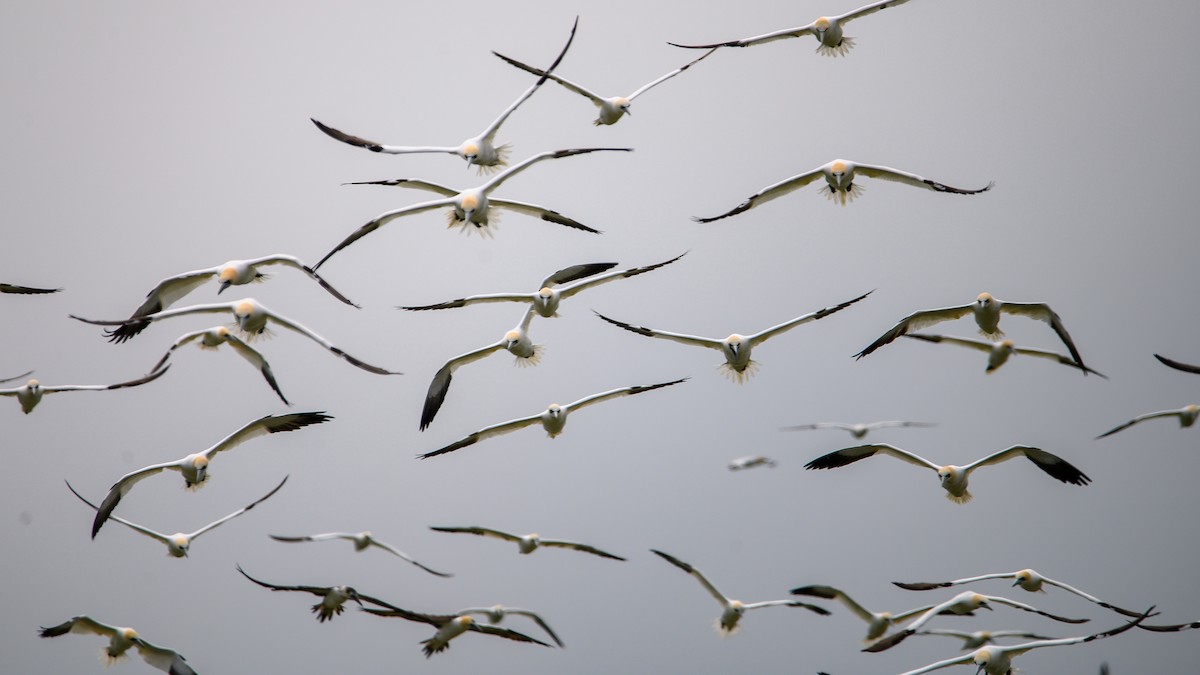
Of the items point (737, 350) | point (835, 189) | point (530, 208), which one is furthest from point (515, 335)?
point (835, 189)

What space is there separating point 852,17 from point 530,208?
15.2ft

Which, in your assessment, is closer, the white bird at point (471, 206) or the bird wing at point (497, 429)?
the white bird at point (471, 206)

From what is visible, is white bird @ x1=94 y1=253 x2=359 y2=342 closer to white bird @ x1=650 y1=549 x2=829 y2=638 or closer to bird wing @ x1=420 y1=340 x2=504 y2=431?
bird wing @ x1=420 y1=340 x2=504 y2=431

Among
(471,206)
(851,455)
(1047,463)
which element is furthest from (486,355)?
(1047,463)

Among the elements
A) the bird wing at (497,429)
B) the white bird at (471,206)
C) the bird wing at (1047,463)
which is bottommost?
the bird wing at (1047,463)

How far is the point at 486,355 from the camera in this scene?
16.0m

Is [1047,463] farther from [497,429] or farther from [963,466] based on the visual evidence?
[497,429]

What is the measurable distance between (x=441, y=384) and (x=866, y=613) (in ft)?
22.9

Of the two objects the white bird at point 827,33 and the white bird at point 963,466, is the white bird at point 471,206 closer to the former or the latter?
the white bird at point 827,33

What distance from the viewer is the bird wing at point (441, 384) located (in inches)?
626

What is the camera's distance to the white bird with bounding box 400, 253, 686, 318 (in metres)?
15.0

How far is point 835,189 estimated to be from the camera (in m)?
15.1

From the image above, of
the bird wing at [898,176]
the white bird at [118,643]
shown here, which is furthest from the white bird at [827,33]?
the white bird at [118,643]

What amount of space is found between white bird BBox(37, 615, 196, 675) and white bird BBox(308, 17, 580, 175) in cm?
740
